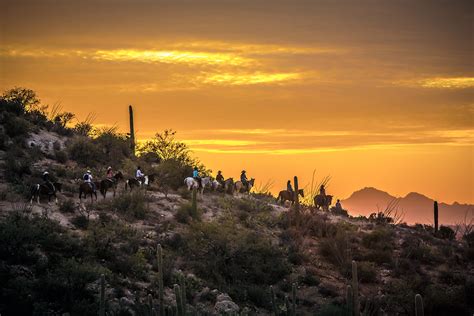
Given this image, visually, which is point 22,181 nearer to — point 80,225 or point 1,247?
point 80,225

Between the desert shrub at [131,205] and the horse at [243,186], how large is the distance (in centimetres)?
1046

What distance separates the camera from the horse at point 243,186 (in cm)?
5088

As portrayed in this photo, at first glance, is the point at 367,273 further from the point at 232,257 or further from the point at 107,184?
the point at 107,184

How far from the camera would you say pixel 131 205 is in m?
40.6

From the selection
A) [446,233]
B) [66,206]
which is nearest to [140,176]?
[66,206]

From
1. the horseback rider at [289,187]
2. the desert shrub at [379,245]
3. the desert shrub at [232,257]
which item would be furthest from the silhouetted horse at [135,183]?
the desert shrub at [379,245]

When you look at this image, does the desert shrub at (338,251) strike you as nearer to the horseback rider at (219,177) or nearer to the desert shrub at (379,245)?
the desert shrub at (379,245)

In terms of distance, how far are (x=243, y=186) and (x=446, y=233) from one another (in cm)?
1368

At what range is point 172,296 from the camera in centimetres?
3266

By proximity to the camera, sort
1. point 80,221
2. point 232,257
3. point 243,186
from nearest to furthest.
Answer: point 80,221 < point 232,257 < point 243,186

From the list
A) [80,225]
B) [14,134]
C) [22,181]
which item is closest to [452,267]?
[80,225]

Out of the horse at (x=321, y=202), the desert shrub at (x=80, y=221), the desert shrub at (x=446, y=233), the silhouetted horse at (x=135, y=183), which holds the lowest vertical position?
the desert shrub at (x=446, y=233)

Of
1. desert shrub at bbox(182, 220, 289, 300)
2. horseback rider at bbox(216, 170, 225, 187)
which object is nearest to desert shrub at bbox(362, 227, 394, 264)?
desert shrub at bbox(182, 220, 289, 300)

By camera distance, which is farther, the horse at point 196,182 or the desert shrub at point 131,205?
the horse at point 196,182
